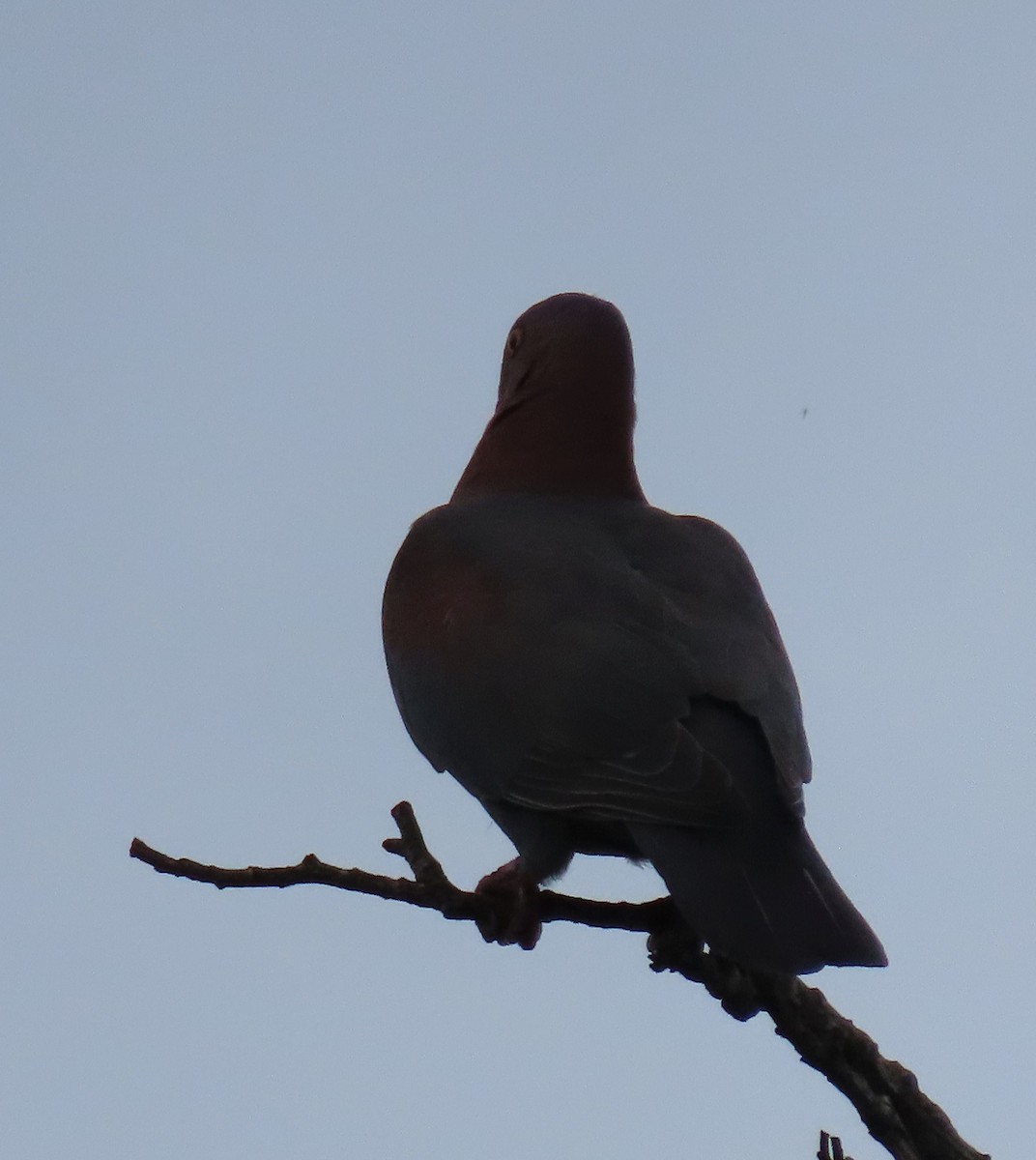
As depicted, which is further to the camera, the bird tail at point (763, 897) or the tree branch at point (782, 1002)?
the bird tail at point (763, 897)

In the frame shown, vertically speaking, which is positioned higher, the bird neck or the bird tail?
the bird neck

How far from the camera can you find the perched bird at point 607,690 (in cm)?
345

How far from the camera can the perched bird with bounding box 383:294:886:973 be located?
345 centimetres

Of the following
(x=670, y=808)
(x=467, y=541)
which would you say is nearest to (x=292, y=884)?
(x=670, y=808)

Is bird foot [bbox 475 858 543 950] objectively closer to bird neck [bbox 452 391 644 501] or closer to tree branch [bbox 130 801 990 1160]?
tree branch [bbox 130 801 990 1160]

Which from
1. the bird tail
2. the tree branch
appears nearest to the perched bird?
the bird tail

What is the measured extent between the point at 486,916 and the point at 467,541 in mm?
1380

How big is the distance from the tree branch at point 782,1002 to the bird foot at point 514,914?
0.65ft

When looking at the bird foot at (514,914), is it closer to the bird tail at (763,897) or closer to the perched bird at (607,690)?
the perched bird at (607,690)

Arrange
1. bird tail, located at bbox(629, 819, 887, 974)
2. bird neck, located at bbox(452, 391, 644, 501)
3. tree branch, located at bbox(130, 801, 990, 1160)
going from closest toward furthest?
tree branch, located at bbox(130, 801, 990, 1160) < bird tail, located at bbox(629, 819, 887, 974) < bird neck, located at bbox(452, 391, 644, 501)

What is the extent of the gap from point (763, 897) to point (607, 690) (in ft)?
2.33

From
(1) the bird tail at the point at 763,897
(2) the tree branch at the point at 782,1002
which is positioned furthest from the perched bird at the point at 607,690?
(2) the tree branch at the point at 782,1002

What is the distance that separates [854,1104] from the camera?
10.3 ft

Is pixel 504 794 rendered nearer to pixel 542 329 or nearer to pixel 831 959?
pixel 831 959
